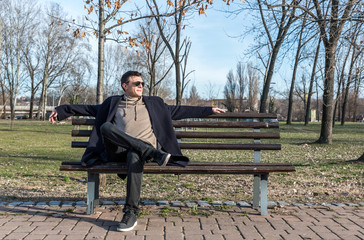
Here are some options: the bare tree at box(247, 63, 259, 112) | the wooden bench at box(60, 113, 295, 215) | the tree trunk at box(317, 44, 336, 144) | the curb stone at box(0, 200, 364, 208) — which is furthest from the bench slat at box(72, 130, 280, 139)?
the bare tree at box(247, 63, 259, 112)

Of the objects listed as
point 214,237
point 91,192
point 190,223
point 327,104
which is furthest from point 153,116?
point 327,104

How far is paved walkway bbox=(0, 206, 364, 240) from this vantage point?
127 inches

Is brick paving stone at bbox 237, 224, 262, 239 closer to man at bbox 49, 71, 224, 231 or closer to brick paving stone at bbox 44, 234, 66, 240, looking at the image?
man at bbox 49, 71, 224, 231

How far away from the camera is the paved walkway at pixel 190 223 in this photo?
322cm

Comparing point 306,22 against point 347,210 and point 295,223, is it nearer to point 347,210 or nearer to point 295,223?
point 347,210

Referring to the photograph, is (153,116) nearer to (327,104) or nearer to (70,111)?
(70,111)

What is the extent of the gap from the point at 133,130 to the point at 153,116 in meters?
0.27

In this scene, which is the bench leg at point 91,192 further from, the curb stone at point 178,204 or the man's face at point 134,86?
the man's face at point 134,86

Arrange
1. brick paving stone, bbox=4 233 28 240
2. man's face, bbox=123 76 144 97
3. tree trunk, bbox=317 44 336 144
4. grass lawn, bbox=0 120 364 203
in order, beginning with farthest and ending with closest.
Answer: tree trunk, bbox=317 44 336 144
grass lawn, bbox=0 120 364 203
man's face, bbox=123 76 144 97
brick paving stone, bbox=4 233 28 240

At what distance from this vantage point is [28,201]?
14.4ft

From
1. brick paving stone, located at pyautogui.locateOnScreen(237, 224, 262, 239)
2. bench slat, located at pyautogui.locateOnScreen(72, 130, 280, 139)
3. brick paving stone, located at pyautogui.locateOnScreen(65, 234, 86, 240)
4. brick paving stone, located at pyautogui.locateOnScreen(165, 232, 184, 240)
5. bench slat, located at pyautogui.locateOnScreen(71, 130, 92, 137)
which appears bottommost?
brick paving stone, located at pyautogui.locateOnScreen(65, 234, 86, 240)

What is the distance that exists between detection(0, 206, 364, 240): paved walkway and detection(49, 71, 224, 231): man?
0.35m

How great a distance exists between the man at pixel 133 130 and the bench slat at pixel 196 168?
8cm

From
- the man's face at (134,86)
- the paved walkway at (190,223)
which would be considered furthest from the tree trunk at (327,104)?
the man's face at (134,86)
